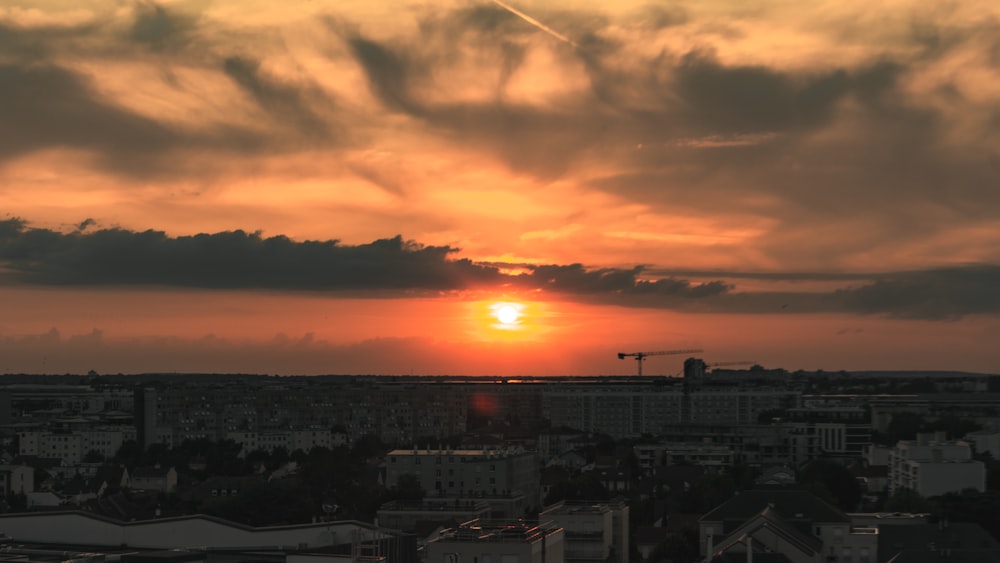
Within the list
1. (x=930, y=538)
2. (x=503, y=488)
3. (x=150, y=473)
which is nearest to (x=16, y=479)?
(x=150, y=473)

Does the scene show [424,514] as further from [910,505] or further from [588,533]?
[910,505]

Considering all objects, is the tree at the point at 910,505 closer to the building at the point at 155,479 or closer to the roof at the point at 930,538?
the roof at the point at 930,538

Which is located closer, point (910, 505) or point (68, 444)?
point (910, 505)

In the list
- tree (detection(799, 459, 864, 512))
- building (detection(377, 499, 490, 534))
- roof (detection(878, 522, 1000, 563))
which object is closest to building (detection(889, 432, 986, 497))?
tree (detection(799, 459, 864, 512))

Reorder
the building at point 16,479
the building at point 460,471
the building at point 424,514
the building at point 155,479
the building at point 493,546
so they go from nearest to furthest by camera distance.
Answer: the building at point 493,546, the building at point 424,514, the building at point 460,471, the building at point 16,479, the building at point 155,479

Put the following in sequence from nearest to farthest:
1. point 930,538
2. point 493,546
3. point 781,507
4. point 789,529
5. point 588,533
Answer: point 493,546, point 789,529, point 588,533, point 930,538, point 781,507

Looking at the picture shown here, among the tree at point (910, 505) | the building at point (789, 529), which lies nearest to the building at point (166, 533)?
the building at point (789, 529)
